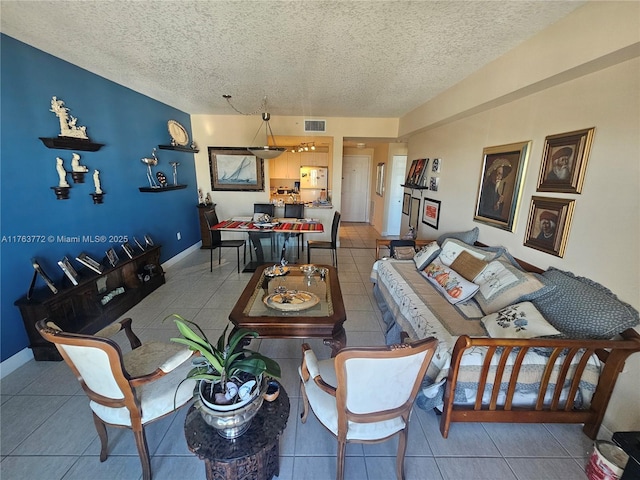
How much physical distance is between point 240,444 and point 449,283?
213 cm

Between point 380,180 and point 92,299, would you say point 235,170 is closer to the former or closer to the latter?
point 92,299

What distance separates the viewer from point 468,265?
2.64 m

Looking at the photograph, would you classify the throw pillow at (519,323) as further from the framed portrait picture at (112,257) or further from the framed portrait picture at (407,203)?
the framed portrait picture at (112,257)

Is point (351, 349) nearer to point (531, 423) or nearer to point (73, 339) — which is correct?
point (73, 339)

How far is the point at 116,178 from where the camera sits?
340 centimetres

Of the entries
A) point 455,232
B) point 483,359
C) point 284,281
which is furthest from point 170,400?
point 455,232

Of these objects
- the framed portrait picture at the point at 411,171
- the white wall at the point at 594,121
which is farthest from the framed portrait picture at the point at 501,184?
the framed portrait picture at the point at 411,171

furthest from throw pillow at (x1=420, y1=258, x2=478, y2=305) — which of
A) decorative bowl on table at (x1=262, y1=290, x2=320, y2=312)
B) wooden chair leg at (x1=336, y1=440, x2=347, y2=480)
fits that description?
wooden chair leg at (x1=336, y1=440, x2=347, y2=480)

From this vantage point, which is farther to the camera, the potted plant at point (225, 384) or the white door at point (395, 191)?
the white door at point (395, 191)

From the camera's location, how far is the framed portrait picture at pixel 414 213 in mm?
4730

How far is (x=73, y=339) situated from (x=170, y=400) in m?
0.57

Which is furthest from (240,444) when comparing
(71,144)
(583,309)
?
(71,144)

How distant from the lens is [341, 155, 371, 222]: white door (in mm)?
8438

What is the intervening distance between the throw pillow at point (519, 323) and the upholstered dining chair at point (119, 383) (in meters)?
1.96
